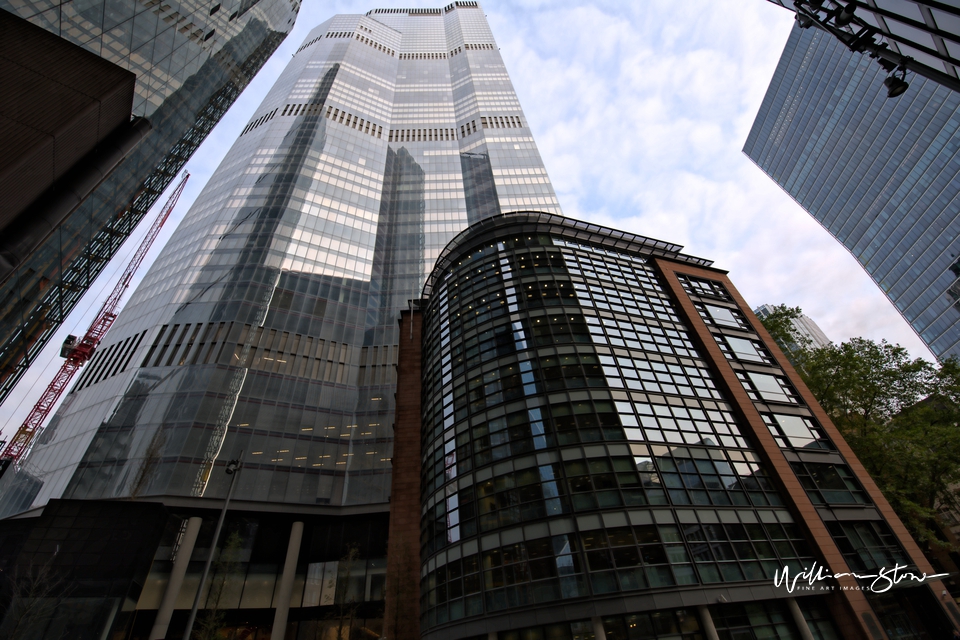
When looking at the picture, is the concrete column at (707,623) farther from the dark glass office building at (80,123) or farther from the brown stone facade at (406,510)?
the dark glass office building at (80,123)

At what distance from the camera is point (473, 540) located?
24625 mm

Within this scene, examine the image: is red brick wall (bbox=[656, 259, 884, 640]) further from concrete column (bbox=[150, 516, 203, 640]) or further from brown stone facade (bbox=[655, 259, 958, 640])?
concrete column (bbox=[150, 516, 203, 640])

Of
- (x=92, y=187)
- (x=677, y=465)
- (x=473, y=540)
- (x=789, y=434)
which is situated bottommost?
(x=473, y=540)

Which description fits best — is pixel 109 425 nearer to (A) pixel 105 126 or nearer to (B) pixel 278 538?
(B) pixel 278 538

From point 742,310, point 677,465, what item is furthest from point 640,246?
point 677,465

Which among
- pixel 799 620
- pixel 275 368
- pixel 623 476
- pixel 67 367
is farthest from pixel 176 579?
pixel 67 367

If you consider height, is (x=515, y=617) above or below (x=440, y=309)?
below

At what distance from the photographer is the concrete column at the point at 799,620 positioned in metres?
20.9

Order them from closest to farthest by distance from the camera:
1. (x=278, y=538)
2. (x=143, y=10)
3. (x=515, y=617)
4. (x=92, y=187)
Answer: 1. (x=92, y=187)
2. (x=143, y=10)
3. (x=515, y=617)
4. (x=278, y=538)

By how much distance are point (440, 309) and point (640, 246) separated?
2157 centimetres

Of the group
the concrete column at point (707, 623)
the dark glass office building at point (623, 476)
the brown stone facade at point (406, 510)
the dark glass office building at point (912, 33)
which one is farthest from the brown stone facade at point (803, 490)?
the brown stone facade at point (406, 510)

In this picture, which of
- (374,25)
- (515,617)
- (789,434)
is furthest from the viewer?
(374,25)

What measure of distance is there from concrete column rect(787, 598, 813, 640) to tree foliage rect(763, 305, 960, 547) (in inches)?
607

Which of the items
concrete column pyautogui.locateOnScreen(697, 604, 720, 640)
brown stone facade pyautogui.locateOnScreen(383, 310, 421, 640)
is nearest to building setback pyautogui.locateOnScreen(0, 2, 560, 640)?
brown stone facade pyautogui.locateOnScreen(383, 310, 421, 640)
